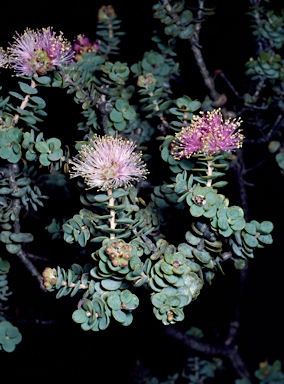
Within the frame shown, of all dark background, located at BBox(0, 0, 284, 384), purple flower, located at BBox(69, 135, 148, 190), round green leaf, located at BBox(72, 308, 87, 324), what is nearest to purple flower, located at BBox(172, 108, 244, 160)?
purple flower, located at BBox(69, 135, 148, 190)

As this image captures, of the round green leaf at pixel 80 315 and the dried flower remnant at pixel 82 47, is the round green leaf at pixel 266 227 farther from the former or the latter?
the dried flower remnant at pixel 82 47

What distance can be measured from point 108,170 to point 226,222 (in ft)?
0.65

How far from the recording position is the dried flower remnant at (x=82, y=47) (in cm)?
112

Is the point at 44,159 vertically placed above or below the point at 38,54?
below

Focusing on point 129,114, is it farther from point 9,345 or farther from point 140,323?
point 140,323

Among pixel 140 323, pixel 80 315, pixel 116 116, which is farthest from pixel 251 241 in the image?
pixel 140 323

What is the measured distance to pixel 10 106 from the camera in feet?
2.87

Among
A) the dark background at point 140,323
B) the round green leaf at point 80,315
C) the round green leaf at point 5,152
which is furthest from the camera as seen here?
the dark background at point 140,323

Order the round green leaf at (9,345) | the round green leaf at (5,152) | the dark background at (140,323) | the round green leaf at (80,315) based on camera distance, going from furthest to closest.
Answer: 1. the dark background at (140,323)
2. the round green leaf at (9,345)
3. the round green leaf at (5,152)
4. the round green leaf at (80,315)

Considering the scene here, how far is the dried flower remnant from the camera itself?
1115mm

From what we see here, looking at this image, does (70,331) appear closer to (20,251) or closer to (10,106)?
(20,251)

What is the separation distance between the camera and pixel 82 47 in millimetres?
1127

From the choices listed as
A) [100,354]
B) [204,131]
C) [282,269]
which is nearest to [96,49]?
[204,131]

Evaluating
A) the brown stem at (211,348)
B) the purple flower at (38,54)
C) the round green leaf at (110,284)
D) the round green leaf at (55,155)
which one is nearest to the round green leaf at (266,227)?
the round green leaf at (110,284)
